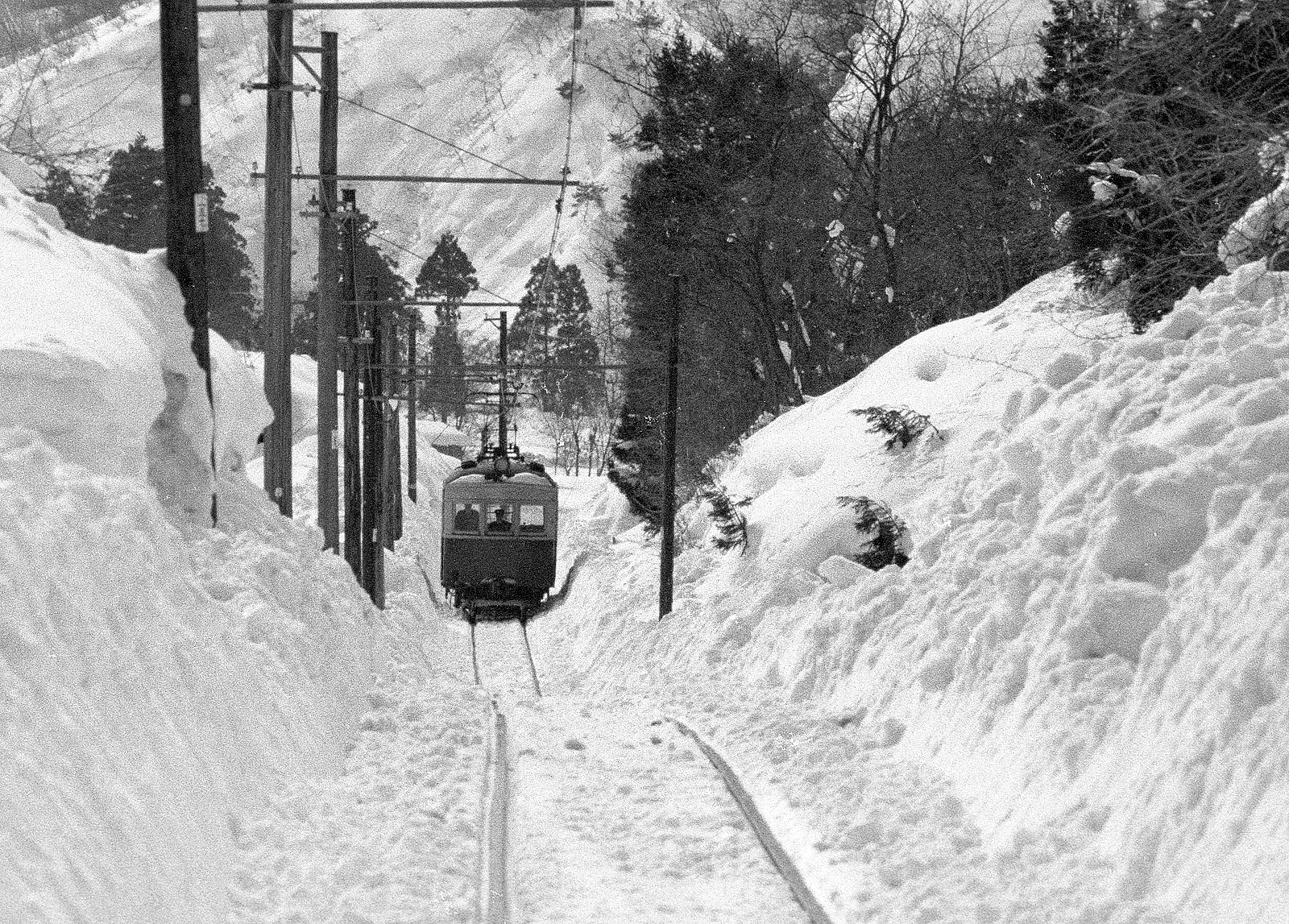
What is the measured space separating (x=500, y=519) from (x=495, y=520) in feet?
0.38

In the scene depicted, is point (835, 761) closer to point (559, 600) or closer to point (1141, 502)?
point (1141, 502)

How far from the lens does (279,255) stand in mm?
16250

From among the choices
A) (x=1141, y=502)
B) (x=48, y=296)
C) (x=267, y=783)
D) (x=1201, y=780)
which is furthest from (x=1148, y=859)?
(x=48, y=296)

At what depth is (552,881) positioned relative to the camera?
8805 mm

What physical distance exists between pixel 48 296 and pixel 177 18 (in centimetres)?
364

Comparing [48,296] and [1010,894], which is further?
[48,296]

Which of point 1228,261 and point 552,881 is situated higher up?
point 1228,261

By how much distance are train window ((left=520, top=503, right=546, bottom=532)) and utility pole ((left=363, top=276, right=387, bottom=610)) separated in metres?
4.14

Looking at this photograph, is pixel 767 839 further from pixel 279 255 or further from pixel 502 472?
pixel 502 472

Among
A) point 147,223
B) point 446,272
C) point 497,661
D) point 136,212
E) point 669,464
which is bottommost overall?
point 497,661

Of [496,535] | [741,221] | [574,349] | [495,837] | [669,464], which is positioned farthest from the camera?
[574,349]

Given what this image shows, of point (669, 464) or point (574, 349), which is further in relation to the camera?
point (574, 349)

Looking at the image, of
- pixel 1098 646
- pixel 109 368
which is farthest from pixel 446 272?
pixel 1098 646

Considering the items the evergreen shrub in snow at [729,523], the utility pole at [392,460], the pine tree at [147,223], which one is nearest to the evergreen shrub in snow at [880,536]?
the evergreen shrub in snow at [729,523]
